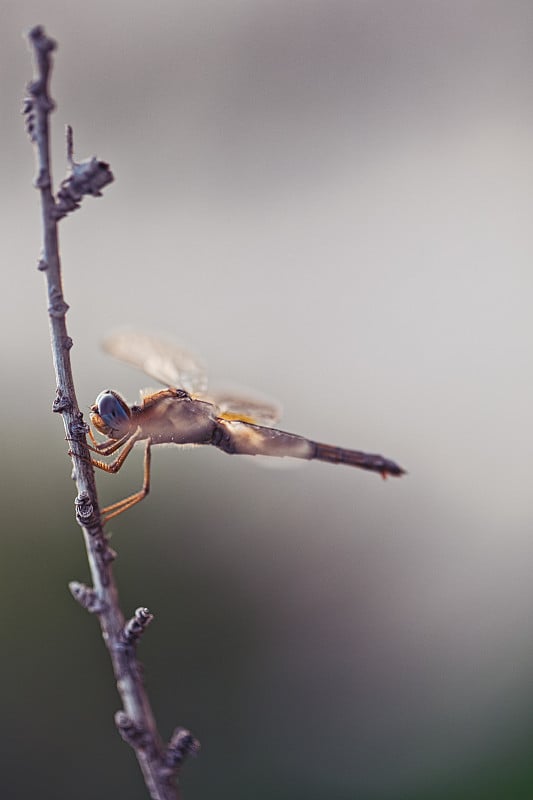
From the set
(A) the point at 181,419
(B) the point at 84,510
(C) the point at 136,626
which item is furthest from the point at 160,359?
A: (C) the point at 136,626

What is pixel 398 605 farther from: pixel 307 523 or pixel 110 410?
pixel 110 410

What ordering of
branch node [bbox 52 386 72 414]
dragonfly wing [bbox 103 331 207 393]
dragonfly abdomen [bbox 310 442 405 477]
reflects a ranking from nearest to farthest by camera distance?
branch node [bbox 52 386 72 414] → dragonfly wing [bbox 103 331 207 393] → dragonfly abdomen [bbox 310 442 405 477]

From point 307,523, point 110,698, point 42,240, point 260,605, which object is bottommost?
point 110,698

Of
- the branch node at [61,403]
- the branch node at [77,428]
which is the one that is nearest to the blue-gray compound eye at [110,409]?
the branch node at [77,428]

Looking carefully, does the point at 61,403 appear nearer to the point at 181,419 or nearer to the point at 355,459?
the point at 181,419

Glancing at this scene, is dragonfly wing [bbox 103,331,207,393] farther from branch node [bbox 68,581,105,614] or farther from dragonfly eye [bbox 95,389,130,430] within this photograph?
branch node [bbox 68,581,105,614]

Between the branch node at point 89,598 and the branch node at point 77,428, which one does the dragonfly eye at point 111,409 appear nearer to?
the branch node at point 77,428

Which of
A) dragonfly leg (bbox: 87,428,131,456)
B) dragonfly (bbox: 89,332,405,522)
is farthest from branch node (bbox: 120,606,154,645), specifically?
dragonfly leg (bbox: 87,428,131,456)

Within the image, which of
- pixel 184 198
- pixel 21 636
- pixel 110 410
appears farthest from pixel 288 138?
pixel 110 410
